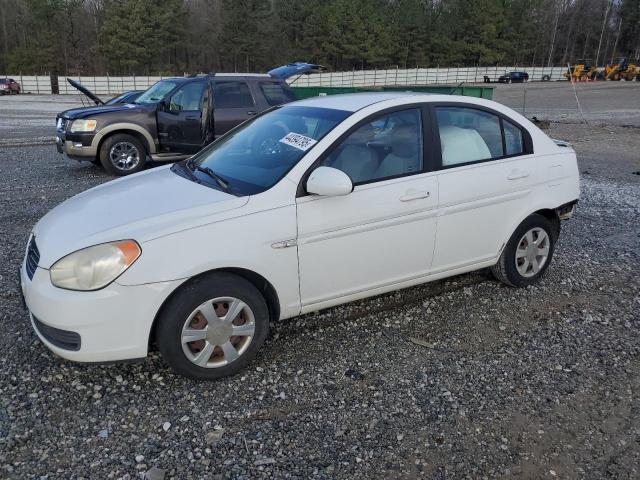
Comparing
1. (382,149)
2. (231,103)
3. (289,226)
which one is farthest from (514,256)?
(231,103)

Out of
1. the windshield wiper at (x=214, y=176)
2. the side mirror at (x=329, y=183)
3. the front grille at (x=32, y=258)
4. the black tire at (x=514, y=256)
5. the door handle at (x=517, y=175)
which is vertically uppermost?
the side mirror at (x=329, y=183)

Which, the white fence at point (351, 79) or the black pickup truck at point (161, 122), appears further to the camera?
the white fence at point (351, 79)

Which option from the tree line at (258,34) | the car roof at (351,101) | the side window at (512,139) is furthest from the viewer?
the tree line at (258,34)

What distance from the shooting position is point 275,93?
1016 centimetres

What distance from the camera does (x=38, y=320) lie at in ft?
10.2

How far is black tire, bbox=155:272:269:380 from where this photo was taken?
3033 millimetres

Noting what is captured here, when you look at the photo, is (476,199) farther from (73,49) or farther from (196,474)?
(73,49)

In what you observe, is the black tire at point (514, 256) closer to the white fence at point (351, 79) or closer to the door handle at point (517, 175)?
the door handle at point (517, 175)

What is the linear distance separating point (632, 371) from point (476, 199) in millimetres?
1539

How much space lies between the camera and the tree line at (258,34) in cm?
6669

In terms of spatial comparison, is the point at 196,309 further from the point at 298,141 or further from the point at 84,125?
the point at 84,125

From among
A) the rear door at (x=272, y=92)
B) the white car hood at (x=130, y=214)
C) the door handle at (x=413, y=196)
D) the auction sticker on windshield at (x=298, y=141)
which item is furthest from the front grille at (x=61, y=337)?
the rear door at (x=272, y=92)

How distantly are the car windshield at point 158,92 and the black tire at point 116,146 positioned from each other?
87 centimetres

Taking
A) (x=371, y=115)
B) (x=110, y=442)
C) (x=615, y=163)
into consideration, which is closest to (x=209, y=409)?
(x=110, y=442)
